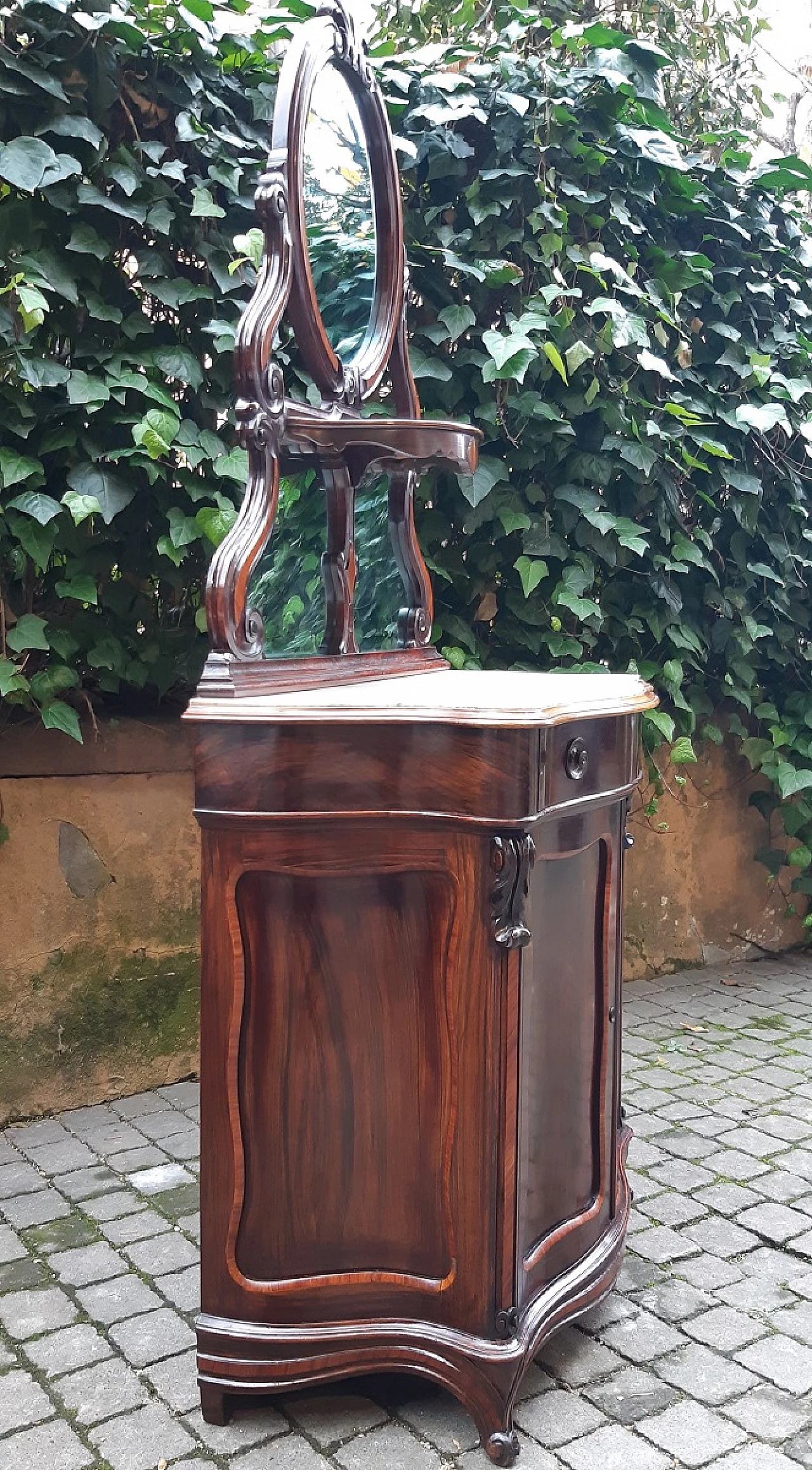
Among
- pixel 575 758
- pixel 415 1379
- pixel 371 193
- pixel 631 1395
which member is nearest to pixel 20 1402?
pixel 415 1379

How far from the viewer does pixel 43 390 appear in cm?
282

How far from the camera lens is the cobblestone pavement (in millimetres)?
1831

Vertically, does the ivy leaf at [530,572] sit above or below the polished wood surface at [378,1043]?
above

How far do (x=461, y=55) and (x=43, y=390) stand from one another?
175 centimetres

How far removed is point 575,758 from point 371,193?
1.48 meters

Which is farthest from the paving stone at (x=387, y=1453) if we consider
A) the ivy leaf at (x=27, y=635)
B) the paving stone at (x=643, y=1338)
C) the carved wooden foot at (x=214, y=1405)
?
the ivy leaf at (x=27, y=635)

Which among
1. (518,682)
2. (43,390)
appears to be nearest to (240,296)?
(43,390)

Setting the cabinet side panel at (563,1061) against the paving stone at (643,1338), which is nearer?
the cabinet side panel at (563,1061)

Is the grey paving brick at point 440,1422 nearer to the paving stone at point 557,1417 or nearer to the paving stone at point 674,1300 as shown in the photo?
the paving stone at point 557,1417

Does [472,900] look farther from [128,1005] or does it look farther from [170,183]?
[170,183]

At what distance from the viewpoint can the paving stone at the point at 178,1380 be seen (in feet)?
6.37

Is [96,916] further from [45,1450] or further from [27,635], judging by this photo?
[45,1450]

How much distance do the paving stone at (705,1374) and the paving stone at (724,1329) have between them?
1.2 inches

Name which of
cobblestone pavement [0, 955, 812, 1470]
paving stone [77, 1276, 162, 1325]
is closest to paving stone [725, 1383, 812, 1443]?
cobblestone pavement [0, 955, 812, 1470]
